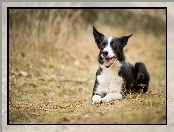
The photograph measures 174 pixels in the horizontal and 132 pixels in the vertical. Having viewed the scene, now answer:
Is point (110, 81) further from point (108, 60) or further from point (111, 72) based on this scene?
point (108, 60)

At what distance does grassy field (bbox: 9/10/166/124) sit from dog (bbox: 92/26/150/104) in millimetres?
97

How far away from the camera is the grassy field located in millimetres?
6527

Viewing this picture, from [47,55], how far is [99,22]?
0.77m

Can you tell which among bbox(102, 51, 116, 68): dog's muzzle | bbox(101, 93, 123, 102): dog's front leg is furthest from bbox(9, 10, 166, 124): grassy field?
bbox(102, 51, 116, 68): dog's muzzle

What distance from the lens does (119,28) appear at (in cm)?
756

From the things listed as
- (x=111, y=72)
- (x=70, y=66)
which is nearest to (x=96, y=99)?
(x=111, y=72)

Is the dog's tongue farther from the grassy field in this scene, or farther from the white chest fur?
the grassy field

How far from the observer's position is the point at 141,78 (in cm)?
676

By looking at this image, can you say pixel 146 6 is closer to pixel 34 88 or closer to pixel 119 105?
pixel 119 105

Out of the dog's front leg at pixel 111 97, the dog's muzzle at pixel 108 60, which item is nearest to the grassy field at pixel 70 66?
the dog's front leg at pixel 111 97

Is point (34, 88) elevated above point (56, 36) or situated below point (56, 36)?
below

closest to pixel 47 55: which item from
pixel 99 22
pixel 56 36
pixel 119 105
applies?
pixel 56 36

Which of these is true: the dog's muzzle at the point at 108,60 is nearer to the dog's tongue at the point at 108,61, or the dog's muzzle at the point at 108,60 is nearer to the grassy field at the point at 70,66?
the dog's tongue at the point at 108,61

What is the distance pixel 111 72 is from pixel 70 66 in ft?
3.93
